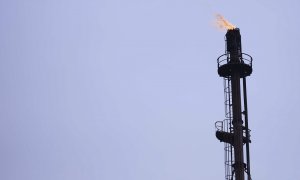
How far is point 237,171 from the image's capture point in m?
32.7

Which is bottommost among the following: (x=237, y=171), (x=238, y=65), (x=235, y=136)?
(x=237, y=171)

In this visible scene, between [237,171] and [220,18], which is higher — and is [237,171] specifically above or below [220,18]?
below

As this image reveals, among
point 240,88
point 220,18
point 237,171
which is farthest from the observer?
point 220,18

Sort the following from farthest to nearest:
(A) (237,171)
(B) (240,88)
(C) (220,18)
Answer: (C) (220,18) → (B) (240,88) → (A) (237,171)

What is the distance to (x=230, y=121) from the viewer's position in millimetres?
34500

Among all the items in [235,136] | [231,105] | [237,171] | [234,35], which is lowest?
[237,171]

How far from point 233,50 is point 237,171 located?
790cm

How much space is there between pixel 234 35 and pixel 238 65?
244 cm

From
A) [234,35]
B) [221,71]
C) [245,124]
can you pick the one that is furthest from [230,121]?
[234,35]

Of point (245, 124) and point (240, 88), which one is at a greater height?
point (240, 88)

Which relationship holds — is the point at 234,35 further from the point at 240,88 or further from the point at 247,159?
the point at 247,159

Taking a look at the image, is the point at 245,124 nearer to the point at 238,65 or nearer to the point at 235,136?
the point at 235,136

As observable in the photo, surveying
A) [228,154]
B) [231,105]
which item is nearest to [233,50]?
[231,105]

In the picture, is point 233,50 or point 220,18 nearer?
point 233,50
